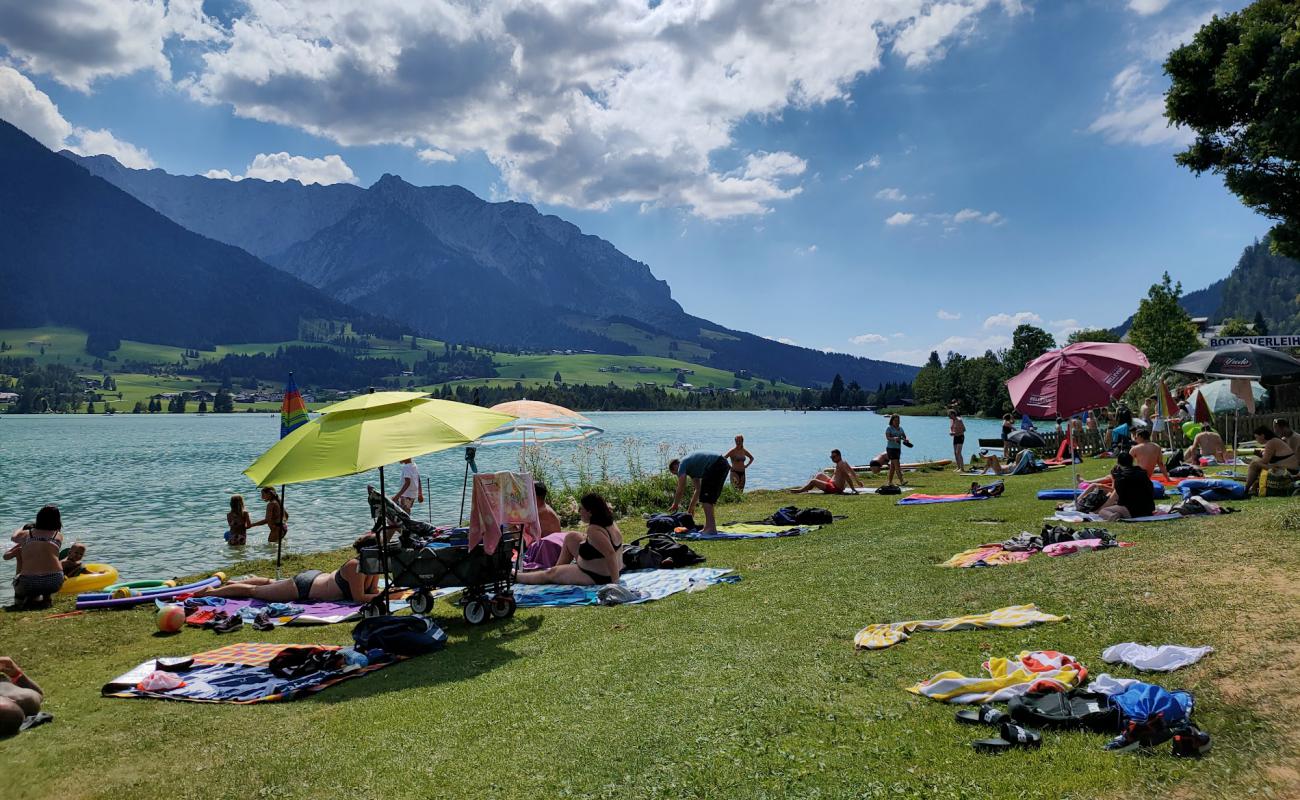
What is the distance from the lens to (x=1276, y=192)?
15023 millimetres

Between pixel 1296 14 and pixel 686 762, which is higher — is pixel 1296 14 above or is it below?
A: above

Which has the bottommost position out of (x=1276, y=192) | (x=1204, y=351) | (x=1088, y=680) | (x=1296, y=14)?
(x=1088, y=680)

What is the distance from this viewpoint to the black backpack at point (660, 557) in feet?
42.0

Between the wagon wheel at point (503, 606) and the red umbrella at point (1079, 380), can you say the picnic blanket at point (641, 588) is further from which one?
the red umbrella at point (1079, 380)

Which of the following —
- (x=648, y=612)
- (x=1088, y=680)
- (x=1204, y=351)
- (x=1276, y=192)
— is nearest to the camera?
(x=1088, y=680)

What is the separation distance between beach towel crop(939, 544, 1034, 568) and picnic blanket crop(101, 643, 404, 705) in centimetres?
748

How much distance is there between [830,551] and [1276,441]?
8858 mm

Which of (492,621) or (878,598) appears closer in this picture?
(878,598)

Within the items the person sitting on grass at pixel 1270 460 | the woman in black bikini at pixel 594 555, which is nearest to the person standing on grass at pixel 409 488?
the woman in black bikini at pixel 594 555

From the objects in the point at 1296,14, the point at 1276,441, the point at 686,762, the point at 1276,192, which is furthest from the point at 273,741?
the point at 1276,192

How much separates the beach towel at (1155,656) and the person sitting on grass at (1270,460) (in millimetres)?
10861

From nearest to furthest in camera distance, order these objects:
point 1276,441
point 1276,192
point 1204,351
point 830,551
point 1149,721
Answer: point 1149,721 < point 830,551 < point 1276,441 < point 1276,192 < point 1204,351

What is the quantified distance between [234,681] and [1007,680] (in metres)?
7.38

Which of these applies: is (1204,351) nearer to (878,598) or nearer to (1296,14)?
(1296,14)
